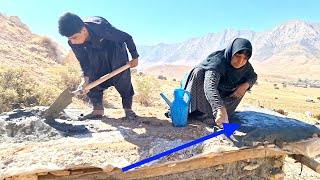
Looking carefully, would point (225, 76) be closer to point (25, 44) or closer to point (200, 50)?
point (25, 44)

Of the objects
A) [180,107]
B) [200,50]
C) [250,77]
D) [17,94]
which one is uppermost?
[250,77]

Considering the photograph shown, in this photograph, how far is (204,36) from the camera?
17125 cm

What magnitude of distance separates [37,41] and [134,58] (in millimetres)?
17932

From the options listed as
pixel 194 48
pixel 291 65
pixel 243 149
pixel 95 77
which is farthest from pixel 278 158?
pixel 194 48

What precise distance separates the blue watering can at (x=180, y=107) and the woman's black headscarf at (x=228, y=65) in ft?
1.22

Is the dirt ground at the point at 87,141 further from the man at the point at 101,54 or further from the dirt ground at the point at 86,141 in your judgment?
the man at the point at 101,54

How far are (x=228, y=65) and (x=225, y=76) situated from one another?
5.2 inches

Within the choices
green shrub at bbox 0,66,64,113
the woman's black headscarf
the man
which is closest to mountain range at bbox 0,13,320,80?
green shrub at bbox 0,66,64,113

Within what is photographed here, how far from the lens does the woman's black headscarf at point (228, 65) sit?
3438 mm

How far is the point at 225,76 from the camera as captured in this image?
144 inches

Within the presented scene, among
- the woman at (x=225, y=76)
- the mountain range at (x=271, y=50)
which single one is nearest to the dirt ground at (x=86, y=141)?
the woman at (x=225, y=76)

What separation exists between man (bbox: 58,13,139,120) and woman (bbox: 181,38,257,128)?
0.81m

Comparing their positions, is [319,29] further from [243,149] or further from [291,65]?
[243,149]

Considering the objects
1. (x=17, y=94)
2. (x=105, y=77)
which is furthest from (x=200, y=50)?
(x=105, y=77)
